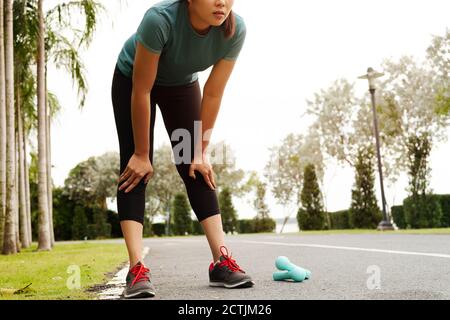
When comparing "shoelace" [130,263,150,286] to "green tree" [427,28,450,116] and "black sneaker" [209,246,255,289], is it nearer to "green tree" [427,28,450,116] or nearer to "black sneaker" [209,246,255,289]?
"black sneaker" [209,246,255,289]

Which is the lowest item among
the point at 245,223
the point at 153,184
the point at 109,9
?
the point at 245,223

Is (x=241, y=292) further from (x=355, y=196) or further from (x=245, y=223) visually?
(x=245, y=223)

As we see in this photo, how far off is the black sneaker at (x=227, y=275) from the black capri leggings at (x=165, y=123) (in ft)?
0.95

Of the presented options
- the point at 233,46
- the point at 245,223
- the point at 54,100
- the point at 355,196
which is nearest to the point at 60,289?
the point at 233,46

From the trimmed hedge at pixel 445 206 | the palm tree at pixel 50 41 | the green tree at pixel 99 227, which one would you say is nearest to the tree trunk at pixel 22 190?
the palm tree at pixel 50 41

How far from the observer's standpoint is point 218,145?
41812 millimetres

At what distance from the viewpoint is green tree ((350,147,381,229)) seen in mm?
20828

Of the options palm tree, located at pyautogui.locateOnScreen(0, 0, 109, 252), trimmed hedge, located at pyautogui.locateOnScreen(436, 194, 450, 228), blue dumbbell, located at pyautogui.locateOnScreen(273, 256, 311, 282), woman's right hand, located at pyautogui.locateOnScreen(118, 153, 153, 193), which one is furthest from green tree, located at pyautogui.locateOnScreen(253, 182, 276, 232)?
woman's right hand, located at pyautogui.locateOnScreen(118, 153, 153, 193)

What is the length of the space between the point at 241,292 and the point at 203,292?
0.71ft

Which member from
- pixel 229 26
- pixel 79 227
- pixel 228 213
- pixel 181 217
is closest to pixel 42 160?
pixel 229 26

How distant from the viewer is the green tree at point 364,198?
20.8 meters

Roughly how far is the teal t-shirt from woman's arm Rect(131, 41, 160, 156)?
0.06 m

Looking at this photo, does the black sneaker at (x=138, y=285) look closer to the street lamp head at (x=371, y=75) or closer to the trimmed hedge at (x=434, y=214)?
the street lamp head at (x=371, y=75)

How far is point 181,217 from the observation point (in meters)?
31.5
